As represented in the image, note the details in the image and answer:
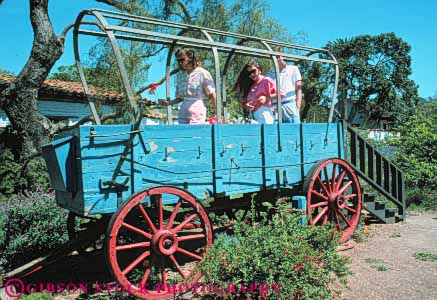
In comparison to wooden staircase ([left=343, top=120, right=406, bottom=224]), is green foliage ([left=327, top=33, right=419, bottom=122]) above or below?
above

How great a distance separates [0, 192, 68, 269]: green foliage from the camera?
5.18 meters

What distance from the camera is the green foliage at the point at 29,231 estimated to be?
518cm

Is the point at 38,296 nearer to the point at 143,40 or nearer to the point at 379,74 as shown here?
the point at 143,40

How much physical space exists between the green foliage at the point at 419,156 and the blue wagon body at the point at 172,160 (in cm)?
583

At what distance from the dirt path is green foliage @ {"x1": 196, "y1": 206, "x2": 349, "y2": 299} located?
57 cm

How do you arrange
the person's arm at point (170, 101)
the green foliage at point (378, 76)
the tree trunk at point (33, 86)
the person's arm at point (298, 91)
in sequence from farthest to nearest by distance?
the green foliage at point (378, 76)
the tree trunk at point (33, 86)
the person's arm at point (298, 91)
the person's arm at point (170, 101)

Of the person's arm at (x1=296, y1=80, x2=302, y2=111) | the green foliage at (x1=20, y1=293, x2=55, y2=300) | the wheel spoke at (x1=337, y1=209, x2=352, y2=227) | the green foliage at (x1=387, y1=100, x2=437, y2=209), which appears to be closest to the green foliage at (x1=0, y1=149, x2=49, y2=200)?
the green foliage at (x1=20, y1=293, x2=55, y2=300)

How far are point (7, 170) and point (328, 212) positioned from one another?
798 centimetres

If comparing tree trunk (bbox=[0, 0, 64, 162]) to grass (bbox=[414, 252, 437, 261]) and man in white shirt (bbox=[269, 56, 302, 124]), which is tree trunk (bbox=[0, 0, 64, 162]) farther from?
grass (bbox=[414, 252, 437, 261])

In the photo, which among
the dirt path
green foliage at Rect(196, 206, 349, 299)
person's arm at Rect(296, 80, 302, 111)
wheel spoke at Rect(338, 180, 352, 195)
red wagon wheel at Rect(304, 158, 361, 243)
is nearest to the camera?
green foliage at Rect(196, 206, 349, 299)

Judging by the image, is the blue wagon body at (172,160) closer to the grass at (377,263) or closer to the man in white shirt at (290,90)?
the man in white shirt at (290,90)

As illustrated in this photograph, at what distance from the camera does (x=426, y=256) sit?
216 inches

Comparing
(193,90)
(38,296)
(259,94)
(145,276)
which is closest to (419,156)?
(259,94)

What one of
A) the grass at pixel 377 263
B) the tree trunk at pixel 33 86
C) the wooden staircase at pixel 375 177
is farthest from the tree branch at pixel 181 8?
the grass at pixel 377 263
